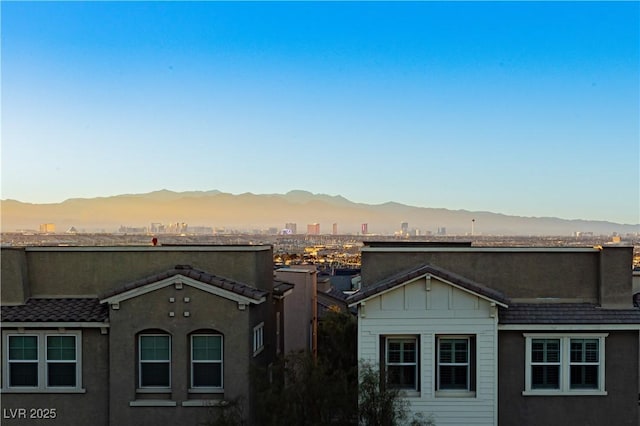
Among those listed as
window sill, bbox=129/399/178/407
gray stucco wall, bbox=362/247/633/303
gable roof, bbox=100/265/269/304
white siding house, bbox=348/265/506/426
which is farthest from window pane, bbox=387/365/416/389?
window sill, bbox=129/399/178/407

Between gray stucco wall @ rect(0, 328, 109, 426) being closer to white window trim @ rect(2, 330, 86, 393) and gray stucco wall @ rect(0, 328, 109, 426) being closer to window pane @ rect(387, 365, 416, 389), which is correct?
white window trim @ rect(2, 330, 86, 393)

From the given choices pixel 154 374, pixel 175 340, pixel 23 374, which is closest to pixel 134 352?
pixel 154 374

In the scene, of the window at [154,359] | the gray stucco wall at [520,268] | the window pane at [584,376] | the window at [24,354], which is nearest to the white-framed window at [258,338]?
the window at [154,359]

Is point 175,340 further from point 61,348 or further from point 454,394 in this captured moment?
point 454,394

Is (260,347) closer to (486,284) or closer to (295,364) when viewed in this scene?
(295,364)

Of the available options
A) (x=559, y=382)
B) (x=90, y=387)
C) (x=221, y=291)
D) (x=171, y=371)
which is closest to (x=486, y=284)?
(x=559, y=382)

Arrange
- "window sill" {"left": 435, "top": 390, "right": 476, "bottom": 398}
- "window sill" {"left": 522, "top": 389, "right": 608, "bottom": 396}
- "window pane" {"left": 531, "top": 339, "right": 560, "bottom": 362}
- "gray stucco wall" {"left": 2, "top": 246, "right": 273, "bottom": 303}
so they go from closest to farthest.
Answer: "window sill" {"left": 435, "top": 390, "right": 476, "bottom": 398}, "window sill" {"left": 522, "top": 389, "right": 608, "bottom": 396}, "window pane" {"left": 531, "top": 339, "right": 560, "bottom": 362}, "gray stucco wall" {"left": 2, "top": 246, "right": 273, "bottom": 303}
